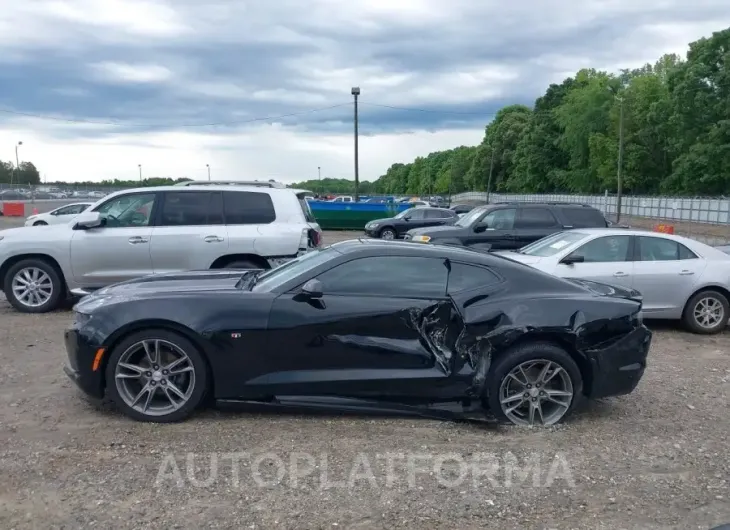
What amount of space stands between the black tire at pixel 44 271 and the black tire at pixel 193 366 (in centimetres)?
522

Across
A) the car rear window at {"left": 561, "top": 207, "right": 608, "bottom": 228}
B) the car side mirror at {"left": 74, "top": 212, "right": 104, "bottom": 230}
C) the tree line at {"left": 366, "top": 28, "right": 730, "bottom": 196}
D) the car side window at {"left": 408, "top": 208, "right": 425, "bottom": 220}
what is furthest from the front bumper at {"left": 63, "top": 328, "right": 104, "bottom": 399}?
A: the tree line at {"left": 366, "top": 28, "right": 730, "bottom": 196}

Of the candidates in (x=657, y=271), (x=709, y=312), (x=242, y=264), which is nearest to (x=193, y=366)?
(x=242, y=264)

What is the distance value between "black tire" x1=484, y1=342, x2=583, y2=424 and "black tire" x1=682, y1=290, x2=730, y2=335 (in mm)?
4803

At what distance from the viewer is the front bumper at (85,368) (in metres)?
5.22

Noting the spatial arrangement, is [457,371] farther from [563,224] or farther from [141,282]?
[563,224]

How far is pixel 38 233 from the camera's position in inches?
386

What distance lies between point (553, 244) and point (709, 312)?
7.34ft

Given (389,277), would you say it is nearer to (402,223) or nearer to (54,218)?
(54,218)

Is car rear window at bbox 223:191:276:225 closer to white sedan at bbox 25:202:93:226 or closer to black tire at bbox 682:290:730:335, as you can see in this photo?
black tire at bbox 682:290:730:335

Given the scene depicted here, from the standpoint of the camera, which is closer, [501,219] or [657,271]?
[657,271]

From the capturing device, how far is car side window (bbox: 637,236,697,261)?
9594 mm

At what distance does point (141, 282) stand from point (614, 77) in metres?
87.0

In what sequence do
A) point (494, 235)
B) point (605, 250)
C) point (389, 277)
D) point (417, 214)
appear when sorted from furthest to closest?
point (417, 214)
point (494, 235)
point (605, 250)
point (389, 277)

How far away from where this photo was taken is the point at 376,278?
5.53 meters
